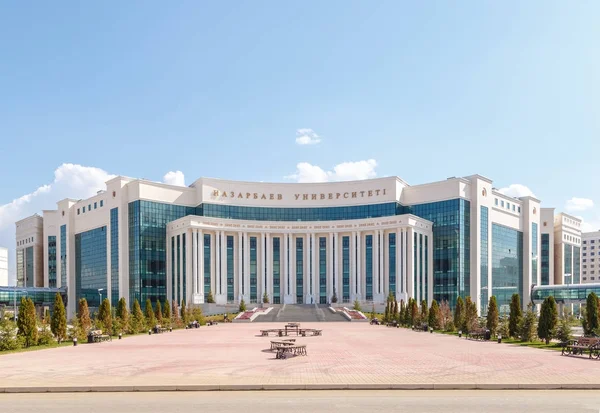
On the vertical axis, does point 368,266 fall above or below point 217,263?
below

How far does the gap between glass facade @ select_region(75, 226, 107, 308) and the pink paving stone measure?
65.2 meters

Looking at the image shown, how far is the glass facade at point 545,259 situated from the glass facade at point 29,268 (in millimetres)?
117520

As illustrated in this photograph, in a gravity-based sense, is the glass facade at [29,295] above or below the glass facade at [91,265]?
below

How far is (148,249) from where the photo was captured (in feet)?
286

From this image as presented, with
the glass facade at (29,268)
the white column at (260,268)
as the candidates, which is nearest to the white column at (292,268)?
the white column at (260,268)

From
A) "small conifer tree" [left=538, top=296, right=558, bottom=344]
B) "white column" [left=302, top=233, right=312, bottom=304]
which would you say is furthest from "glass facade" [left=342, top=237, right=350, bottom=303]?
"small conifer tree" [left=538, top=296, right=558, bottom=344]

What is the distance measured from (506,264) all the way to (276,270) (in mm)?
42493

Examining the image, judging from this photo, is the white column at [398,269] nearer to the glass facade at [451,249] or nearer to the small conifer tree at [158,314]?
the glass facade at [451,249]

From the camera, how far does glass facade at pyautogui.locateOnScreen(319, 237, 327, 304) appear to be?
91.6m

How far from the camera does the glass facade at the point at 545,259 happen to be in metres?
110

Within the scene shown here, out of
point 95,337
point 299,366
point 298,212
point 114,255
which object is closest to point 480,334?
point 299,366

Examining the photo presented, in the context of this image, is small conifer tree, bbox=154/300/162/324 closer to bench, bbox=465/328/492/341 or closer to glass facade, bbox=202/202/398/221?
bench, bbox=465/328/492/341

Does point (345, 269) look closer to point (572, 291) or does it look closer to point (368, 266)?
point (368, 266)
